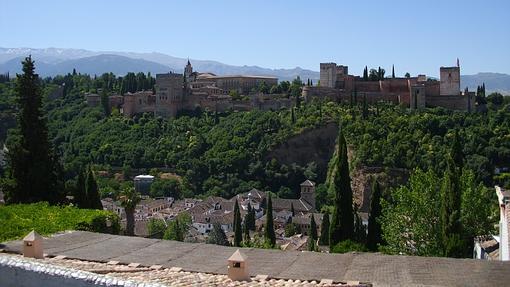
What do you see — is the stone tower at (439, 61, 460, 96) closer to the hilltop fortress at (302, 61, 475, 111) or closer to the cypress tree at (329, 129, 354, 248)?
the hilltop fortress at (302, 61, 475, 111)

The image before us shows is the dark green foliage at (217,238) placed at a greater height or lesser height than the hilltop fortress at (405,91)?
lesser

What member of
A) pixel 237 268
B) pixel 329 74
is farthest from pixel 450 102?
pixel 237 268

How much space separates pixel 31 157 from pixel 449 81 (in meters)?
62.6

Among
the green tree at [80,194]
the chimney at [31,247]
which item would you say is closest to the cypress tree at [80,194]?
the green tree at [80,194]

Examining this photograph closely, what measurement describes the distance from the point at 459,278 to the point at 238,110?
68103 mm

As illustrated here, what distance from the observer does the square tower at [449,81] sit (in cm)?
7256

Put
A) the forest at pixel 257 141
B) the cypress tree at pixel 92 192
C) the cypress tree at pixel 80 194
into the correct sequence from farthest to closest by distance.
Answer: the forest at pixel 257 141 → the cypress tree at pixel 92 192 → the cypress tree at pixel 80 194

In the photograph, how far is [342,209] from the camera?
72.0 feet

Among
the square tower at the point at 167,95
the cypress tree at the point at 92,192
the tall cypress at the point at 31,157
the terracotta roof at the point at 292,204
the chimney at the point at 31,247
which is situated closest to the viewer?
the chimney at the point at 31,247

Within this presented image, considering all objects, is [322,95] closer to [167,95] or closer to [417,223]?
[167,95]

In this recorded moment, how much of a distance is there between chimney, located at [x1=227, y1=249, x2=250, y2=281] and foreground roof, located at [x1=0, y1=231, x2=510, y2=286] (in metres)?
0.30

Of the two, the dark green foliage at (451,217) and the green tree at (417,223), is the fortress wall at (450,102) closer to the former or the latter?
the green tree at (417,223)

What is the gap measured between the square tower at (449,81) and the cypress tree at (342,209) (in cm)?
5373

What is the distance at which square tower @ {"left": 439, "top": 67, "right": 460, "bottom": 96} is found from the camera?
238 ft
